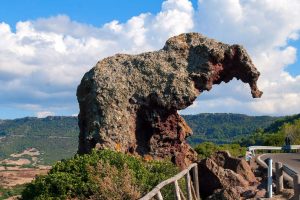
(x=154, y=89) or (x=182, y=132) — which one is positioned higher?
(x=154, y=89)

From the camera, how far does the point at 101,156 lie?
17.8 m

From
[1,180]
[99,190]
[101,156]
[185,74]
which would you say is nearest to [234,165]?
[185,74]

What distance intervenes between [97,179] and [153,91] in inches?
411

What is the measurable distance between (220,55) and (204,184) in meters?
7.92

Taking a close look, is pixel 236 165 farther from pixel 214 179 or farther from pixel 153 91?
pixel 153 91

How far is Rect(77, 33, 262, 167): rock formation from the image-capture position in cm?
2428

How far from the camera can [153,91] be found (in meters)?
25.1

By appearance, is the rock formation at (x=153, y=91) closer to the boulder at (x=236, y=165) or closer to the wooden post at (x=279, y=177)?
the boulder at (x=236, y=165)

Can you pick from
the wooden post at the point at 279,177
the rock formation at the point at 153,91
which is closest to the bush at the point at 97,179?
the wooden post at the point at 279,177

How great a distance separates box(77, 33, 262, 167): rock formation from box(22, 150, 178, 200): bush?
5.74 metres

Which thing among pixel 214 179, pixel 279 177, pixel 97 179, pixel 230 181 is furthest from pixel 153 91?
pixel 97 179

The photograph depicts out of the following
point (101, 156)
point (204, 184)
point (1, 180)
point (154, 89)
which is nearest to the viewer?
point (101, 156)

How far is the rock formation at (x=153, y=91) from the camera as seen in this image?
956 inches

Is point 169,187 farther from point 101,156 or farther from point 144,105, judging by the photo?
point 144,105
